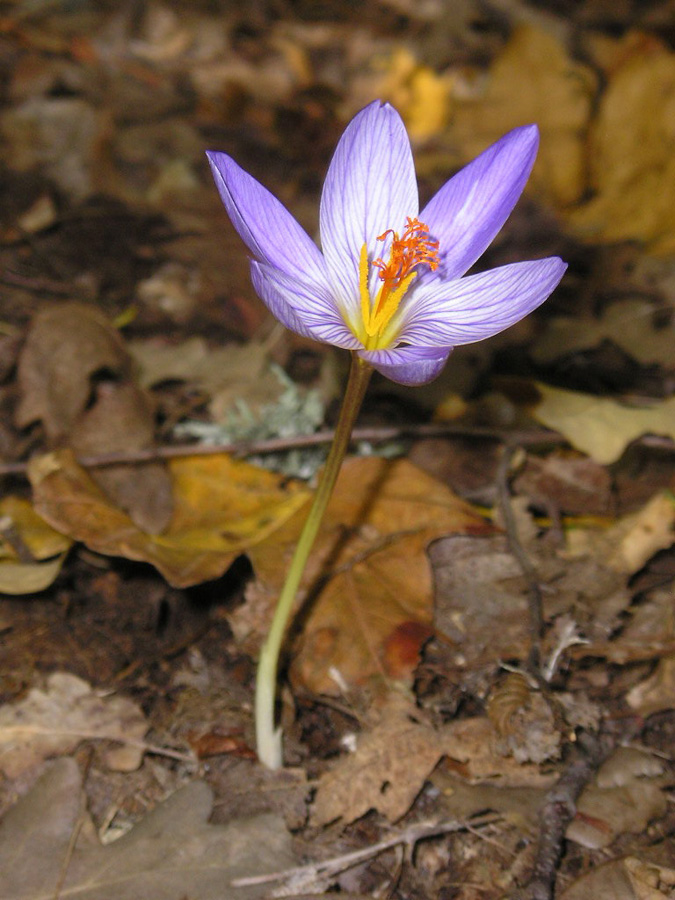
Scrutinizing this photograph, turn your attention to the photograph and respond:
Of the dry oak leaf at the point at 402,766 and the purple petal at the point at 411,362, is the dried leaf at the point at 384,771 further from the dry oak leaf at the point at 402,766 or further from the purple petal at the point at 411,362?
the purple petal at the point at 411,362

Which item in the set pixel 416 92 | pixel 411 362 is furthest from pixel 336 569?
pixel 416 92

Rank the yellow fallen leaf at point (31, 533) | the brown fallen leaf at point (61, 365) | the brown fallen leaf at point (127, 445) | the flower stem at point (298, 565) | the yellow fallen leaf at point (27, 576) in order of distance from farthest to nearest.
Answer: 1. the brown fallen leaf at point (61, 365)
2. the brown fallen leaf at point (127, 445)
3. the yellow fallen leaf at point (31, 533)
4. the yellow fallen leaf at point (27, 576)
5. the flower stem at point (298, 565)

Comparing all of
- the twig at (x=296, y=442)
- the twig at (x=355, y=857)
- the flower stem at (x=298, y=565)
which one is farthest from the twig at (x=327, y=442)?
the twig at (x=355, y=857)

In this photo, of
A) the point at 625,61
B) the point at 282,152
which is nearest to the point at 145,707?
the point at 282,152

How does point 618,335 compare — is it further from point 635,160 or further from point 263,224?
point 263,224


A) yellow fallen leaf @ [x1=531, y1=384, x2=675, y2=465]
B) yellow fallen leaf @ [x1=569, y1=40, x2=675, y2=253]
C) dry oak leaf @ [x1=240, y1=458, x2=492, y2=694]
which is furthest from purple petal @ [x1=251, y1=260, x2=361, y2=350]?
yellow fallen leaf @ [x1=569, y1=40, x2=675, y2=253]

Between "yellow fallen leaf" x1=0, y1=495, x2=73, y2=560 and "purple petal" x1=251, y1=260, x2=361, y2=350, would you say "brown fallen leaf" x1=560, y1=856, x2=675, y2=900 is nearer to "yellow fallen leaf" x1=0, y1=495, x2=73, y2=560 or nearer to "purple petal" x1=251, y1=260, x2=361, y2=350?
"purple petal" x1=251, y1=260, x2=361, y2=350

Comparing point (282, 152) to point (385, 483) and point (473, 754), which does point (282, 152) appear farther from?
point (473, 754)
